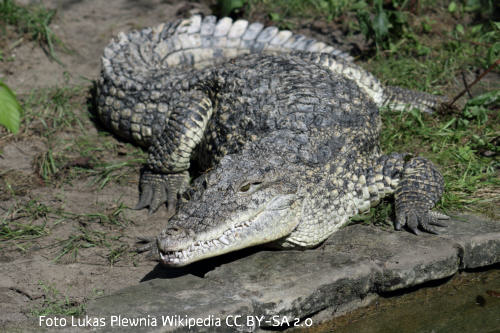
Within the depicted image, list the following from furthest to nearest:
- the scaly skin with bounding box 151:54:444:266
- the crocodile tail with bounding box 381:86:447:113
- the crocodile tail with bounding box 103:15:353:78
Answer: the crocodile tail with bounding box 103:15:353:78, the crocodile tail with bounding box 381:86:447:113, the scaly skin with bounding box 151:54:444:266

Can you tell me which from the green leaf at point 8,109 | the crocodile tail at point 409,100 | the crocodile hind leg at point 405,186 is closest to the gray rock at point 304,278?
the crocodile hind leg at point 405,186

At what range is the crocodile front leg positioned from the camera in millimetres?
4414

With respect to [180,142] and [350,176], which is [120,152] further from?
[350,176]

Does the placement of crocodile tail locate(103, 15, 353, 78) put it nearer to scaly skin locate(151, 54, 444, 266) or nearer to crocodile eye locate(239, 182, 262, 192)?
scaly skin locate(151, 54, 444, 266)

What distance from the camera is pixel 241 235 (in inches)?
120

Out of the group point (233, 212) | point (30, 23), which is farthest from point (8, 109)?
point (30, 23)

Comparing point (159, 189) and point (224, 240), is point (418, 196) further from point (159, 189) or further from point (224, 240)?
point (159, 189)

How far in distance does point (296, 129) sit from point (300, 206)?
0.57 metres

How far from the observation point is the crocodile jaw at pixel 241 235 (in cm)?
293

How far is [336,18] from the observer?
6.45 meters

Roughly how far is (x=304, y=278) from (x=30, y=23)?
468 centimetres

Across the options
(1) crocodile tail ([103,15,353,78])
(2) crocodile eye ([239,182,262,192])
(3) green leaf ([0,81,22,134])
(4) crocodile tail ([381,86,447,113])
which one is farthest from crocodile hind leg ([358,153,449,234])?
(3) green leaf ([0,81,22,134])

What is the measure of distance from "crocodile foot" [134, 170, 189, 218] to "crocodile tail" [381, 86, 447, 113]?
6.20 feet

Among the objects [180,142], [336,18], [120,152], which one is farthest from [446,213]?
[336,18]
